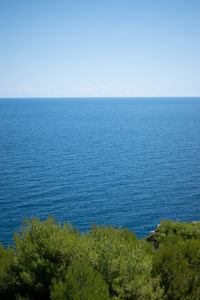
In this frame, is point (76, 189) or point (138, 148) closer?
point (76, 189)

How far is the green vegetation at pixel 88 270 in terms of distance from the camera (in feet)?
48.4

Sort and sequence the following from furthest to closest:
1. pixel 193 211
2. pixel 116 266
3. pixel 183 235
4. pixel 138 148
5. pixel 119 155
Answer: pixel 138 148 < pixel 119 155 < pixel 193 211 < pixel 183 235 < pixel 116 266

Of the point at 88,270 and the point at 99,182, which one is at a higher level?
the point at 99,182

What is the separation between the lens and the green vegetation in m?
14.8

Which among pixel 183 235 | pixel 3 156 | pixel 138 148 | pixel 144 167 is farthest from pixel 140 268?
pixel 138 148

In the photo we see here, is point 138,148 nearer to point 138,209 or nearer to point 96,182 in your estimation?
point 96,182

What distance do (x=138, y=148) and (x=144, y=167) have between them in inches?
1025

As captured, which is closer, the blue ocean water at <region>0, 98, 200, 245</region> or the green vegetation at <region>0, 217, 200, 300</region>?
the green vegetation at <region>0, 217, 200, 300</region>

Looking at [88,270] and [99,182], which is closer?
[88,270]

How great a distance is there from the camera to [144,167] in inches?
3137

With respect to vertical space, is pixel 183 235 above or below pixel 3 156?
below

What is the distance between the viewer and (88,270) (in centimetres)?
1433

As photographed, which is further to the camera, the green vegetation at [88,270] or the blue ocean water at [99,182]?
the blue ocean water at [99,182]

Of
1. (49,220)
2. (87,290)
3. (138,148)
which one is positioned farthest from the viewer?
(138,148)
